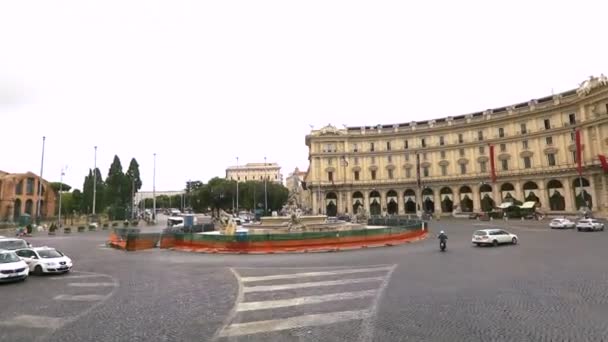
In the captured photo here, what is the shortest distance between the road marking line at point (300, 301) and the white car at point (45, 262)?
12.0 m

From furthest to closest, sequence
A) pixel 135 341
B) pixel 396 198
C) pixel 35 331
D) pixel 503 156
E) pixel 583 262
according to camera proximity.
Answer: pixel 396 198 < pixel 503 156 < pixel 583 262 < pixel 35 331 < pixel 135 341

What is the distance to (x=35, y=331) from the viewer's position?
8.88m

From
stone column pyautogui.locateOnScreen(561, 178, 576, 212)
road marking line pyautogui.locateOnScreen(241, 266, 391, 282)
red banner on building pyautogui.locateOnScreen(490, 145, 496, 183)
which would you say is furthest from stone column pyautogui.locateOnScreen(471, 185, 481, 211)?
road marking line pyautogui.locateOnScreen(241, 266, 391, 282)

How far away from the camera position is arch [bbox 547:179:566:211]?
67.9 m

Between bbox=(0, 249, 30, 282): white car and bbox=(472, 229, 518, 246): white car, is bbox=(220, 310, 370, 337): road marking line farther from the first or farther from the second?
bbox=(472, 229, 518, 246): white car

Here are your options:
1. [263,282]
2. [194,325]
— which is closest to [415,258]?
[263,282]

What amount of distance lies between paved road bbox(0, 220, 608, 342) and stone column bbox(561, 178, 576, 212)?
55799 millimetres

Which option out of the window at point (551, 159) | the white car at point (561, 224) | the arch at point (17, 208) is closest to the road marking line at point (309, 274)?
the white car at point (561, 224)

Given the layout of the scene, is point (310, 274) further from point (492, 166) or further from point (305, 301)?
point (492, 166)

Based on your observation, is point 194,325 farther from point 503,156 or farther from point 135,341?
point 503,156

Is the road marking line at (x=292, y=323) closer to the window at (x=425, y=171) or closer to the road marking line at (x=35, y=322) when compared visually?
the road marking line at (x=35, y=322)

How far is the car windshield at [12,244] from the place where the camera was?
21.1 meters

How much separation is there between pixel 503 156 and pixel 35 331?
81.9 meters

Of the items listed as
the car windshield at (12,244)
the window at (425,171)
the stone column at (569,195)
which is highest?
the window at (425,171)
